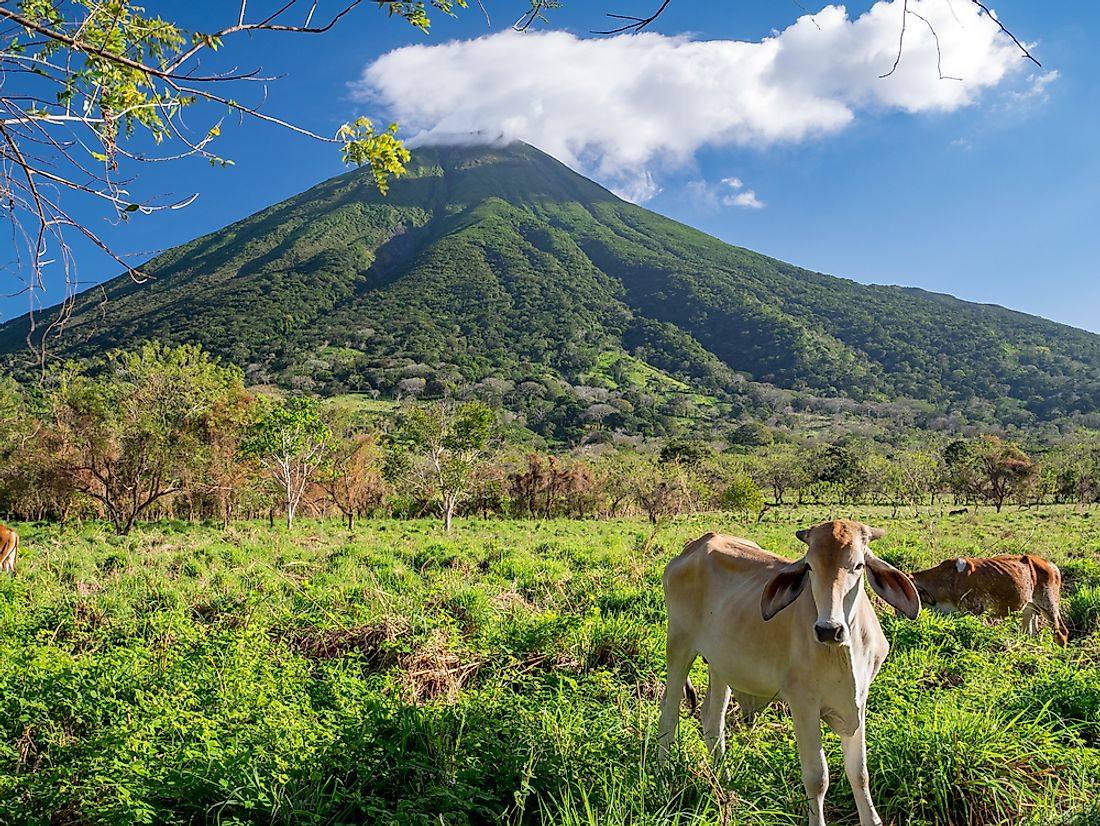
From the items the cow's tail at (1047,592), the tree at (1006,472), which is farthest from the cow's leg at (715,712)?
the tree at (1006,472)

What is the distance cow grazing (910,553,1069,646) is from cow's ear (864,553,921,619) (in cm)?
525

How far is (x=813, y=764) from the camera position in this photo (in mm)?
3275

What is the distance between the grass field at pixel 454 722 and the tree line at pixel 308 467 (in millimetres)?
6697

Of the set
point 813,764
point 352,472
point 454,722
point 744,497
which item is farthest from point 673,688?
point 352,472

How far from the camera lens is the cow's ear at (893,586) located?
333cm

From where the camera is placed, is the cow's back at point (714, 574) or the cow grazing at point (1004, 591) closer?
the cow's back at point (714, 574)

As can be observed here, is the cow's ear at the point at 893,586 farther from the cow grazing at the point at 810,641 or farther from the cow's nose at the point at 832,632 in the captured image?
the cow's nose at the point at 832,632

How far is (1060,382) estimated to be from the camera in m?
121

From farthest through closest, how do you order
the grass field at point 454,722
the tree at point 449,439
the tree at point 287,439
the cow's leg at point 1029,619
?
1. the tree at point 449,439
2. the tree at point 287,439
3. the cow's leg at point 1029,619
4. the grass field at point 454,722

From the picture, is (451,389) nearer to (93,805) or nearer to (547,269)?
(547,269)

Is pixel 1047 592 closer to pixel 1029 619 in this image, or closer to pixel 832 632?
pixel 1029 619

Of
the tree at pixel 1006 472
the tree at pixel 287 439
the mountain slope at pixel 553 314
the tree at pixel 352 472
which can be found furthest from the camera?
the mountain slope at pixel 553 314

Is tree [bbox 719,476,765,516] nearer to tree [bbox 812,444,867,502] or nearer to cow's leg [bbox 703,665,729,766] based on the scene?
tree [bbox 812,444,867,502]

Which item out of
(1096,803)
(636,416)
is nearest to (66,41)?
(1096,803)
